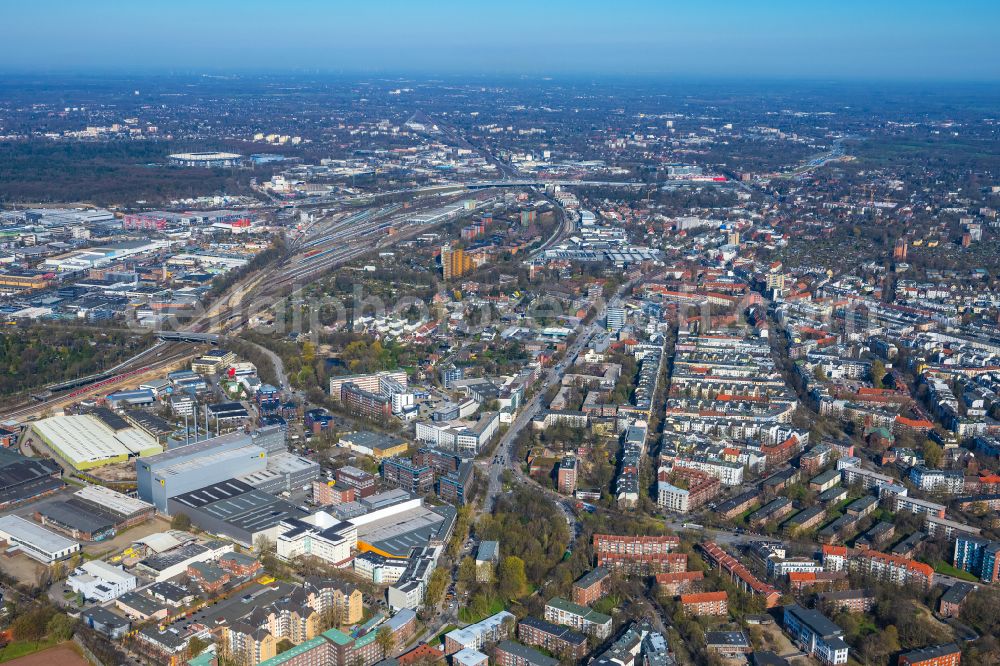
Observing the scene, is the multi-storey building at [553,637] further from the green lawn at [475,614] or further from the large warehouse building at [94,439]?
the large warehouse building at [94,439]

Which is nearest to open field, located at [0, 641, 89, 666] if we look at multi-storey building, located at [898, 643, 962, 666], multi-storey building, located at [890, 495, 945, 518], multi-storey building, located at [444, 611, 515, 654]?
multi-storey building, located at [444, 611, 515, 654]

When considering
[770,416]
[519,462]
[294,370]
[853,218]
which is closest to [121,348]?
[294,370]

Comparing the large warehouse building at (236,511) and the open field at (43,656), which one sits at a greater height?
the large warehouse building at (236,511)

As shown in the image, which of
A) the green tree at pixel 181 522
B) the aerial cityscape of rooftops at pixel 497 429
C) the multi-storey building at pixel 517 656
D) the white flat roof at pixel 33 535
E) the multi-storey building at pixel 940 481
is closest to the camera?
the multi-storey building at pixel 517 656

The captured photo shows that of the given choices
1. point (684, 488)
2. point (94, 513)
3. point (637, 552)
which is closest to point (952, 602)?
point (637, 552)

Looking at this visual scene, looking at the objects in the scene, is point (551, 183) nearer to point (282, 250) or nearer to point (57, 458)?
point (282, 250)

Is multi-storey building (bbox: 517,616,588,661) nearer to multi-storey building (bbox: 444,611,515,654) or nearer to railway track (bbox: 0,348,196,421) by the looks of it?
multi-storey building (bbox: 444,611,515,654)

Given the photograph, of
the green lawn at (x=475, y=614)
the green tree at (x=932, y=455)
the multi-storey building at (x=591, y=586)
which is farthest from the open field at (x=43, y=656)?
the green tree at (x=932, y=455)
